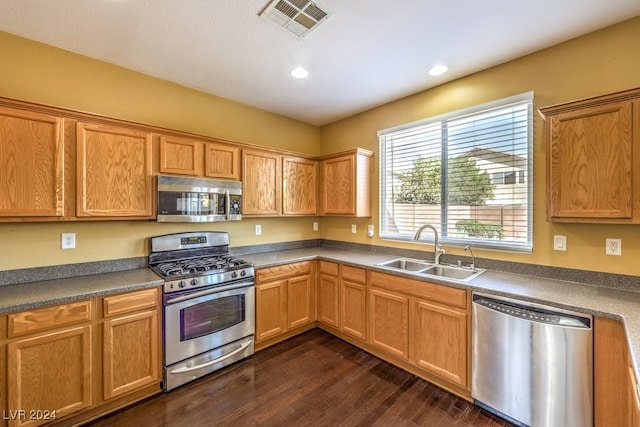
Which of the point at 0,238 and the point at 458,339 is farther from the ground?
the point at 0,238

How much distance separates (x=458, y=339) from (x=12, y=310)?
304cm

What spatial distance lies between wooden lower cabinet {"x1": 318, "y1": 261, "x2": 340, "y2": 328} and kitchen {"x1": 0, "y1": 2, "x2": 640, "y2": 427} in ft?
2.81

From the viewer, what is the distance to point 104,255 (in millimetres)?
2438

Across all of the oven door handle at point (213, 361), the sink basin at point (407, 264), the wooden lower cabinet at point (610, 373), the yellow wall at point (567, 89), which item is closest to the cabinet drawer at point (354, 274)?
the sink basin at point (407, 264)

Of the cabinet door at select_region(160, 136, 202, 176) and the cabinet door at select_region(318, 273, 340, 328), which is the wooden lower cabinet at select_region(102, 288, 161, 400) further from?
the cabinet door at select_region(318, 273, 340, 328)

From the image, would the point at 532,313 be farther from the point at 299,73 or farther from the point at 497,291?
the point at 299,73

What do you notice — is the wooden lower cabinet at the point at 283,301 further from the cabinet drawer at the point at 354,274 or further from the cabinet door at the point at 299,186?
the cabinet door at the point at 299,186

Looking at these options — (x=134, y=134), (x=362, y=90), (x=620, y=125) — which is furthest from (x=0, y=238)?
(x=620, y=125)

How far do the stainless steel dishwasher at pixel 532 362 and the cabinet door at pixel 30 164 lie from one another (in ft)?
10.8

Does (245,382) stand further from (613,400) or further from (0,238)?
(613,400)

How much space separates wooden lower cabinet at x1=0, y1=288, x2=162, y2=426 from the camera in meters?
1.68

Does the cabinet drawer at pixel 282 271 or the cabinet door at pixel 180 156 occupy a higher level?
the cabinet door at pixel 180 156

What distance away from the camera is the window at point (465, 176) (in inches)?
95.1

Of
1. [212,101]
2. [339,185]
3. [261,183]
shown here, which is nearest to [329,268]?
[339,185]
